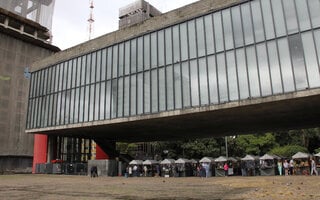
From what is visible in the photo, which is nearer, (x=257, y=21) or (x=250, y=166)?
(x=257, y=21)

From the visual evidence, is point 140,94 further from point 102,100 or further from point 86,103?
point 86,103

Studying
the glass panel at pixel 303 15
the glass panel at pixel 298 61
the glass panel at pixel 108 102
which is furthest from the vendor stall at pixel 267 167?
the glass panel at pixel 108 102

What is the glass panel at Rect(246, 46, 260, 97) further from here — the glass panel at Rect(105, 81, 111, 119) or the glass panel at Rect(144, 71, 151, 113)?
the glass panel at Rect(105, 81, 111, 119)

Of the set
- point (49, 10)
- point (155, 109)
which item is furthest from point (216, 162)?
point (49, 10)

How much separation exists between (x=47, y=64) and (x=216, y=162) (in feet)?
85.1

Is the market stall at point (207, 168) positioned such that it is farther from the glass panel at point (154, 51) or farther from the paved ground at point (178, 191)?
the paved ground at point (178, 191)

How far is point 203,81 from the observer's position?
2709 centimetres

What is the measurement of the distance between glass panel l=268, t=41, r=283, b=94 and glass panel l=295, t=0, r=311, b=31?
237cm

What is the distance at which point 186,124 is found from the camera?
33625 mm

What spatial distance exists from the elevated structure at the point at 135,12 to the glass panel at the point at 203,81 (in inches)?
4479

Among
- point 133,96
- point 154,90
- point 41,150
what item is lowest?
point 41,150

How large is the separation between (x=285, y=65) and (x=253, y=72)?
247 cm

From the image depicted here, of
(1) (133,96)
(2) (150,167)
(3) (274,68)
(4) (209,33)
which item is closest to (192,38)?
(4) (209,33)

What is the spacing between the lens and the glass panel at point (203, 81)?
1051 inches
